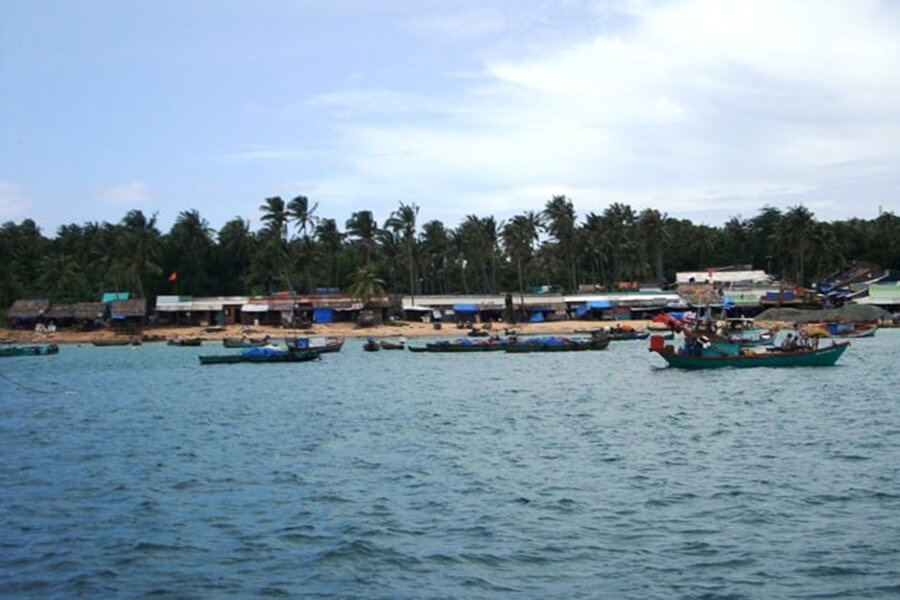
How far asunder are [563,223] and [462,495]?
100872mm

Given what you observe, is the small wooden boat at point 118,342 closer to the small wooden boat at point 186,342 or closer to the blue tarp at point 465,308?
the small wooden boat at point 186,342

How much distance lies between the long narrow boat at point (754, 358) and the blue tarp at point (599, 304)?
170 ft

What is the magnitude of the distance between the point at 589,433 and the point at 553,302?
256ft

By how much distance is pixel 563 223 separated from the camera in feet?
402

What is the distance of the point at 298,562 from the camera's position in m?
18.4

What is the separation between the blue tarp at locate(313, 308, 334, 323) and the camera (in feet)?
351

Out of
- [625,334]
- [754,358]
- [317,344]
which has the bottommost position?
[754,358]

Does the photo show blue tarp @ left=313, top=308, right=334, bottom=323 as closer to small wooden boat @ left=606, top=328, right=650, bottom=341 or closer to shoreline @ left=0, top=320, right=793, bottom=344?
shoreline @ left=0, top=320, right=793, bottom=344

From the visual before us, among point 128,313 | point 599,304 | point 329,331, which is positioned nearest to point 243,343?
point 329,331

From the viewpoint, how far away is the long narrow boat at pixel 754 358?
56969mm

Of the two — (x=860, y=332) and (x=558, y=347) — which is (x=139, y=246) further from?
(x=860, y=332)

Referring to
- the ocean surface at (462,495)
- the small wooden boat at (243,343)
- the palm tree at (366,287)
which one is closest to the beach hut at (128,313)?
the small wooden boat at (243,343)

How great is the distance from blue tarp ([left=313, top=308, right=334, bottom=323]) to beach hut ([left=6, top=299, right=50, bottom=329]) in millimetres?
29873

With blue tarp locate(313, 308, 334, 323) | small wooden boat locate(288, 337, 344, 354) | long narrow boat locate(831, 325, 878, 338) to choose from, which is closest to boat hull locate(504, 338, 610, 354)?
small wooden boat locate(288, 337, 344, 354)
